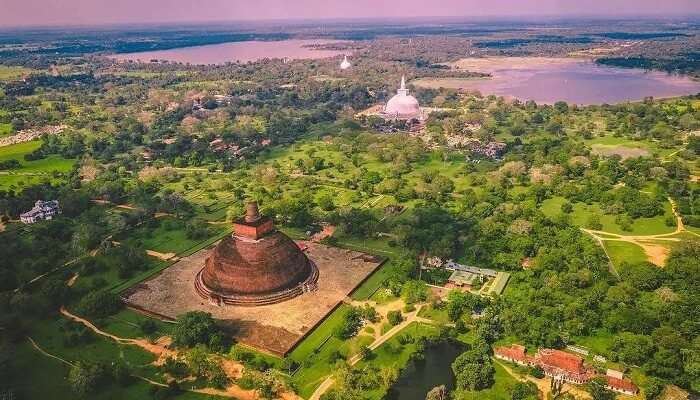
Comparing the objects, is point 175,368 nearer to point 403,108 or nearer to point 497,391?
point 497,391

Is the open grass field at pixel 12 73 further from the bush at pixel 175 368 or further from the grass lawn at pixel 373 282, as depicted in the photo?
the bush at pixel 175 368

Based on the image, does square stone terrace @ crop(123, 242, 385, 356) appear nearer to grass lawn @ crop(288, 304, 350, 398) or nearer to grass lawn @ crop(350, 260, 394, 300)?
grass lawn @ crop(350, 260, 394, 300)

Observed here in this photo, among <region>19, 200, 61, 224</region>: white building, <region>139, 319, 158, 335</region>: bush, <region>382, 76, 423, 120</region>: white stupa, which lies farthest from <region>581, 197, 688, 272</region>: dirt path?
<region>382, 76, 423, 120</region>: white stupa

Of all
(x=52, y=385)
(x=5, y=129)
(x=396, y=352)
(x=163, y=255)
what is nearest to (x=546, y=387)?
(x=396, y=352)

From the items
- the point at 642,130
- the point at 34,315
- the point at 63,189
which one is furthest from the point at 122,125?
the point at 642,130

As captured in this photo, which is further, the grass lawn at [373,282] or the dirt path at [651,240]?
the dirt path at [651,240]

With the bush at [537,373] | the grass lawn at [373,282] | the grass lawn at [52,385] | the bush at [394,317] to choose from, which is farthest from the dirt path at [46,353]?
the bush at [537,373]
